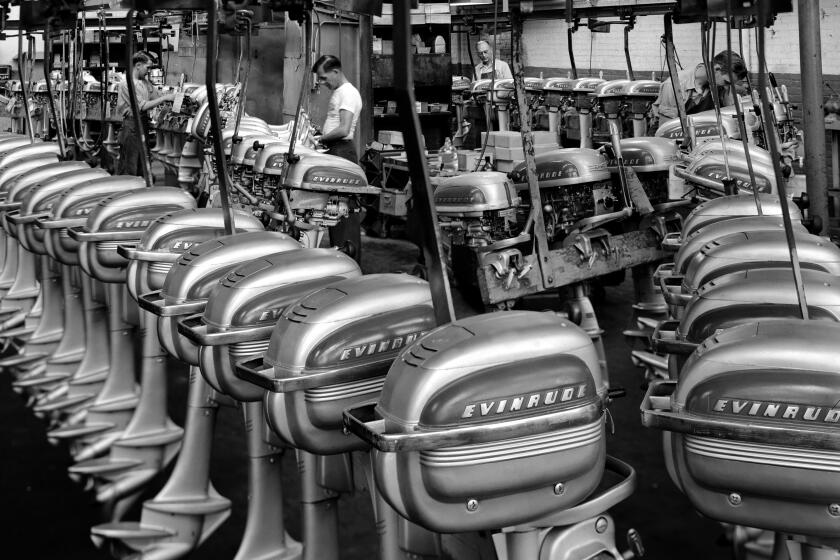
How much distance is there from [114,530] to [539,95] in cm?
963

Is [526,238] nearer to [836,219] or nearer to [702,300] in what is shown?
[702,300]

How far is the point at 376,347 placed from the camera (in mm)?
2213

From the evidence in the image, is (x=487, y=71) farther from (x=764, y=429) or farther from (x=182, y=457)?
(x=764, y=429)

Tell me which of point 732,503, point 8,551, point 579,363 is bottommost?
point 8,551

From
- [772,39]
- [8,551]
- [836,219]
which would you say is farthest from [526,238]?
[772,39]

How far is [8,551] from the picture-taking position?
3.55m

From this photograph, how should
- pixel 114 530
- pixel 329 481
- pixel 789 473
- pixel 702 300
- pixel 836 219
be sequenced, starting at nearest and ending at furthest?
pixel 789 473, pixel 702 300, pixel 329 481, pixel 114 530, pixel 836 219

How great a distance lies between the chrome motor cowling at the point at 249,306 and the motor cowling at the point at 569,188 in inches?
105

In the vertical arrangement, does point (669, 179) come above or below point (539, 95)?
below

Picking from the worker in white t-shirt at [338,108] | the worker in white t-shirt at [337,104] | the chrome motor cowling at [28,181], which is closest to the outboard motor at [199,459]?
the chrome motor cowling at [28,181]

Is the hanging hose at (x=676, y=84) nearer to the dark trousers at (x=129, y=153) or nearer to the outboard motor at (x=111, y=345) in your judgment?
the outboard motor at (x=111, y=345)

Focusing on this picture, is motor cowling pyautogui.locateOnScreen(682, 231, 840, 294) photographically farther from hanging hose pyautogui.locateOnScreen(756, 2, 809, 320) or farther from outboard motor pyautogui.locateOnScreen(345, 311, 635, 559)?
outboard motor pyautogui.locateOnScreen(345, 311, 635, 559)

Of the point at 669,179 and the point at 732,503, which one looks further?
the point at 669,179

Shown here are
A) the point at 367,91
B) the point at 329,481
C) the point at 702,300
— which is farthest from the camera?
the point at 367,91
